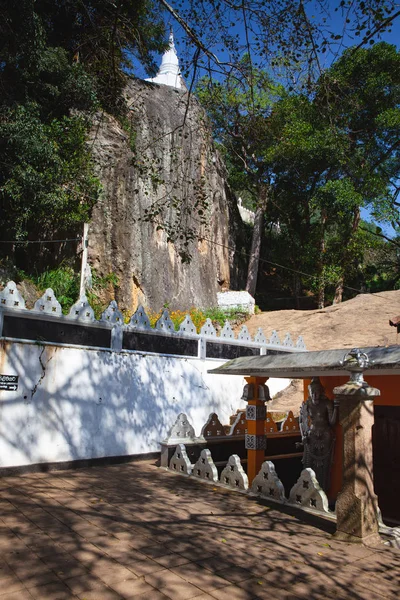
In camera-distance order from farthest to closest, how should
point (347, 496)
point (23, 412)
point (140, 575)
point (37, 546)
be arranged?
point (23, 412) → point (347, 496) → point (37, 546) → point (140, 575)

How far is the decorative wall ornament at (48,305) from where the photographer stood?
333 inches

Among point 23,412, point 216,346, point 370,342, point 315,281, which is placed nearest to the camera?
point 23,412

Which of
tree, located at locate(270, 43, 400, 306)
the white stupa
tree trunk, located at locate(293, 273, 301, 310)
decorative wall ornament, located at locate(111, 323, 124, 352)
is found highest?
the white stupa

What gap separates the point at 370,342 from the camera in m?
17.2

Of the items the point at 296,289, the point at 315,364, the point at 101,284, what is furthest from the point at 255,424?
the point at 296,289

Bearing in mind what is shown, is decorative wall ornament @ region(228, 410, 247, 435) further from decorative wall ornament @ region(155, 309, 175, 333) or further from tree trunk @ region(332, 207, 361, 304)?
tree trunk @ region(332, 207, 361, 304)

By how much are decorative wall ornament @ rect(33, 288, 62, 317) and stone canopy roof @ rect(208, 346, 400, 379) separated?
3209 millimetres

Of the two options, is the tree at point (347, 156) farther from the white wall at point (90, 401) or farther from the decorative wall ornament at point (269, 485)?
the decorative wall ornament at point (269, 485)

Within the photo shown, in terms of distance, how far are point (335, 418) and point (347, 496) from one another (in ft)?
6.53

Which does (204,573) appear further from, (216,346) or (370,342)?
(370,342)

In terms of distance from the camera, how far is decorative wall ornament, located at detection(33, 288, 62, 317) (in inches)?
333

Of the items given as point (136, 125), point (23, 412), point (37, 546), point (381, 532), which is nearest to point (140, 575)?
point (37, 546)

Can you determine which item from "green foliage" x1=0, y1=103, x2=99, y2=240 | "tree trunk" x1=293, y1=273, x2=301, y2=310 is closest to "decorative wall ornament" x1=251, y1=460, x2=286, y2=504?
"green foliage" x1=0, y1=103, x2=99, y2=240

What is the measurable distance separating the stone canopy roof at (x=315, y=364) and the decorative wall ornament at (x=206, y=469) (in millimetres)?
1507
